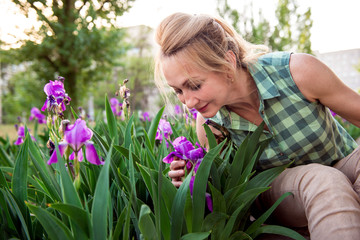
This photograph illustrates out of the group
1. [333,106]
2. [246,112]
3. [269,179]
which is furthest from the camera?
[246,112]

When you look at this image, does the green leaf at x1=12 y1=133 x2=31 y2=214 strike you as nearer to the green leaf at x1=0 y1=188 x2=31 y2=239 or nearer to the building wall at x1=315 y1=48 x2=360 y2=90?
the green leaf at x1=0 y1=188 x2=31 y2=239

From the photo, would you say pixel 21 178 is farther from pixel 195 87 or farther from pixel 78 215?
pixel 195 87

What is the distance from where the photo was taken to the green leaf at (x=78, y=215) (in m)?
0.68

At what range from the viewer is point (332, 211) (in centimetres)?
96

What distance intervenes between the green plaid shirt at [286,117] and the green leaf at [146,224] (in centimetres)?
77

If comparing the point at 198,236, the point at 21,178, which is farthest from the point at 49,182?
the point at 198,236

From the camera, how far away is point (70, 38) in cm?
597

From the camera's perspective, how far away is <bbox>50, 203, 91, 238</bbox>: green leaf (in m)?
0.68

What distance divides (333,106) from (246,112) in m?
0.37

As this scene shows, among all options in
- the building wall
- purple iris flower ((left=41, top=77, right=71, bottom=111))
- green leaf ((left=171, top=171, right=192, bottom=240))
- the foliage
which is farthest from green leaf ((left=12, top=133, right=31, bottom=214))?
the building wall

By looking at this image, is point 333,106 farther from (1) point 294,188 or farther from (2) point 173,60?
(2) point 173,60

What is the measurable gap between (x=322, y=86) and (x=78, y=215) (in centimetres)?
106

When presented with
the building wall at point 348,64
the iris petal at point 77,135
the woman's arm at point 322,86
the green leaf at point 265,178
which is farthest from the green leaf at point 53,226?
the building wall at point 348,64

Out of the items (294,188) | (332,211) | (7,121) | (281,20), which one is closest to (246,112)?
(294,188)
